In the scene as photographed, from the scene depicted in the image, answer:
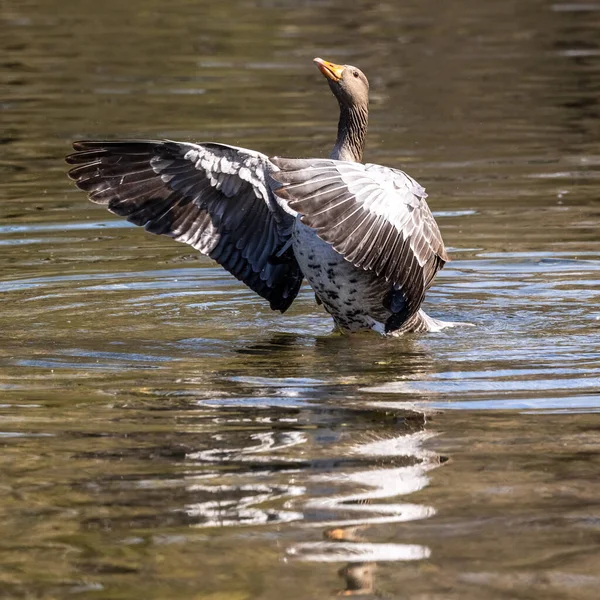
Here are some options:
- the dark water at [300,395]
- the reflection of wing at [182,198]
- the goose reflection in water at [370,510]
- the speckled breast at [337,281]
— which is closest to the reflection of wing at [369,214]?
the speckled breast at [337,281]

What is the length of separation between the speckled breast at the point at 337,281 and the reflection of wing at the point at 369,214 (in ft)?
0.92

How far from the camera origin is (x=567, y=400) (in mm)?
6930

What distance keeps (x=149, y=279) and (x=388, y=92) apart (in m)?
9.53

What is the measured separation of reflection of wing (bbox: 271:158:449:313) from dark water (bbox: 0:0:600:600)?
0.60 meters

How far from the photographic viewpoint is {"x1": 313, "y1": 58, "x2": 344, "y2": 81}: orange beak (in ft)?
28.9

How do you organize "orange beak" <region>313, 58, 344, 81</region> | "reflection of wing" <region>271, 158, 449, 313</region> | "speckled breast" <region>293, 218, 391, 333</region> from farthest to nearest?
1. "orange beak" <region>313, 58, 344, 81</region>
2. "speckled breast" <region>293, 218, 391, 333</region>
3. "reflection of wing" <region>271, 158, 449, 313</region>

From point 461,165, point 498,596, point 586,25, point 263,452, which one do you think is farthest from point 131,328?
point 586,25

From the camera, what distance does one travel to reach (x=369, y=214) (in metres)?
7.57

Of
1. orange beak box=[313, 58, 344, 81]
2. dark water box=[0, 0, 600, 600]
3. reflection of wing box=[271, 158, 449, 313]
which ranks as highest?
orange beak box=[313, 58, 344, 81]

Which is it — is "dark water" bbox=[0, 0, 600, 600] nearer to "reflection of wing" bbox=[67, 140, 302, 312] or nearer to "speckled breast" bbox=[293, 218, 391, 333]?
"speckled breast" bbox=[293, 218, 391, 333]

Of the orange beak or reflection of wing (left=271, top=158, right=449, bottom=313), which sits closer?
reflection of wing (left=271, top=158, right=449, bottom=313)

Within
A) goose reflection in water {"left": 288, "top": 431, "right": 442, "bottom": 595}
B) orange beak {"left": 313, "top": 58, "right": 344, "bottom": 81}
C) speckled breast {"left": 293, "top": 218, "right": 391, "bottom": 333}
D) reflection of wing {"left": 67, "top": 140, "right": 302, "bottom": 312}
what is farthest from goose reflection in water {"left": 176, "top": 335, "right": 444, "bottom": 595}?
orange beak {"left": 313, "top": 58, "right": 344, "bottom": 81}

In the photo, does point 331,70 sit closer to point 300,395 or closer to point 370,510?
point 300,395

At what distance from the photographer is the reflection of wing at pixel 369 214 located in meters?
7.31
